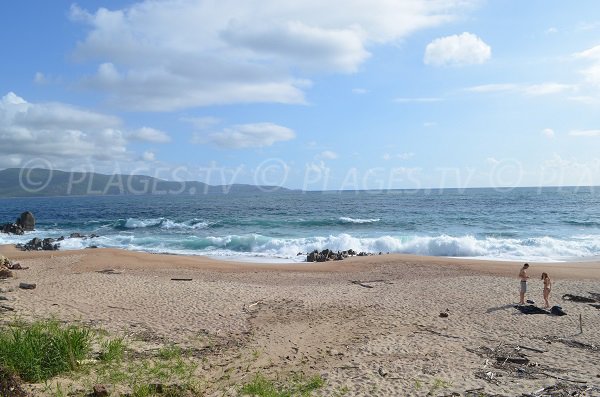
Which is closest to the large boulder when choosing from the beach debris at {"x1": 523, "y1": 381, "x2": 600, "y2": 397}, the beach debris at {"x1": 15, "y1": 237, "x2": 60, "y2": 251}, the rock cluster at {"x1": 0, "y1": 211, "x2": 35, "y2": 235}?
the rock cluster at {"x1": 0, "y1": 211, "x2": 35, "y2": 235}

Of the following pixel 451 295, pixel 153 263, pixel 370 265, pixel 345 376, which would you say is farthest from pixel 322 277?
pixel 345 376

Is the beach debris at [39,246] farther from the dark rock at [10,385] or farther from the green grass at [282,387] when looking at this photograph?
the green grass at [282,387]

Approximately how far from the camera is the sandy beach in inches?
275

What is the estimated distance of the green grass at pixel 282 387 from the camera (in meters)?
5.98

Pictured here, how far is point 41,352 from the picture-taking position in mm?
6305

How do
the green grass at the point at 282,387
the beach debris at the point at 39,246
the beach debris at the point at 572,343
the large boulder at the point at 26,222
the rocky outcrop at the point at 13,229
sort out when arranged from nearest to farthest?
the green grass at the point at 282,387
the beach debris at the point at 572,343
the beach debris at the point at 39,246
the rocky outcrop at the point at 13,229
the large boulder at the point at 26,222

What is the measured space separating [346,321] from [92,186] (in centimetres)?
16074

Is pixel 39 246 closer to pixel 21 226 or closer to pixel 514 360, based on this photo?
pixel 21 226

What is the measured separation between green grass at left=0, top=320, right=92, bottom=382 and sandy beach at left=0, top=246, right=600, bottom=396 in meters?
1.58

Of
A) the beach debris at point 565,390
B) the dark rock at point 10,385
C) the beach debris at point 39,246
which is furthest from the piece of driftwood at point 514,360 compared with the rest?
the beach debris at point 39,246

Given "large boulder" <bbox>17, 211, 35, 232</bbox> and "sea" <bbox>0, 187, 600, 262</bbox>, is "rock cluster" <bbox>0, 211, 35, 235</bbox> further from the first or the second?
"sea" <bbox>0, 187, 600, 262</bbox>

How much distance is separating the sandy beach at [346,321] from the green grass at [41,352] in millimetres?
1577

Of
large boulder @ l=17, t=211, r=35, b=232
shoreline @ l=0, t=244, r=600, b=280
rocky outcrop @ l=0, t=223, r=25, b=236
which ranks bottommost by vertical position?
rocky outcrop @ l=0, t=223, r=25, b=236

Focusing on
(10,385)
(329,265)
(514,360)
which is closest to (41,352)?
(10,385)
